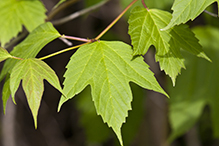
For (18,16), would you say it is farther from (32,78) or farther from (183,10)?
(183,10)

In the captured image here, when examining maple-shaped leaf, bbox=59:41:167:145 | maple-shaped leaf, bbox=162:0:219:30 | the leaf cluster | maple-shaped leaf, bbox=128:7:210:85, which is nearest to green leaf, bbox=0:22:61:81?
the leaf cluster

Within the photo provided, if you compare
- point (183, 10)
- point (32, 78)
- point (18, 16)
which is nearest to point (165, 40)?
point (183, 10)

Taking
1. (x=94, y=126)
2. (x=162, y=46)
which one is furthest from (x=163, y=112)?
(x=162, y=46)

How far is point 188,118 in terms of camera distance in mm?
1396

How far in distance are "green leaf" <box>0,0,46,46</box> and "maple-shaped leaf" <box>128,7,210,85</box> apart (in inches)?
23.3

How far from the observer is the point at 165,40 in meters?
0.74

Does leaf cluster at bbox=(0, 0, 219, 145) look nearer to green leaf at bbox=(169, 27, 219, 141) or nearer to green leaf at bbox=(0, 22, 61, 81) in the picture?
green leaf at bbox=(0, 22, 61, 81)

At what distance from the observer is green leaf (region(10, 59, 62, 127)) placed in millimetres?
659

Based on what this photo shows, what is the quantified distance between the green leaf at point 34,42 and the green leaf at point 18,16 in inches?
12.5

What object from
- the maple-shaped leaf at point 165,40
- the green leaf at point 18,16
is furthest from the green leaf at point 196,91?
the green leaf at point 18,16

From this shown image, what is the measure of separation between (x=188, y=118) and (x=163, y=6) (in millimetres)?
616

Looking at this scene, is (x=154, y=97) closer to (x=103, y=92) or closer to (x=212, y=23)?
(x=212, y=23)

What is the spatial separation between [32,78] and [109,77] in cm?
21

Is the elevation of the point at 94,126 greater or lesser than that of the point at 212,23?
lesser
